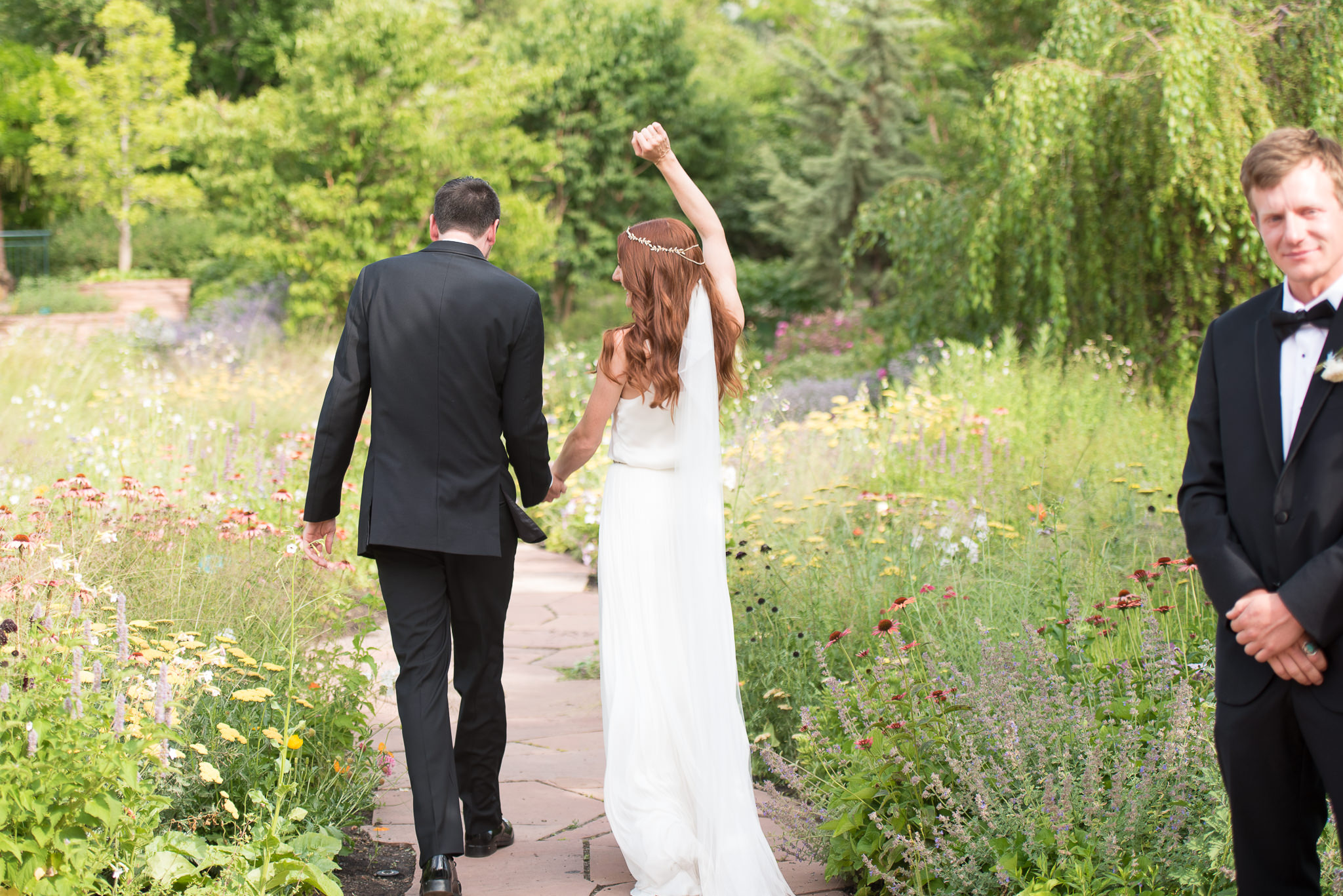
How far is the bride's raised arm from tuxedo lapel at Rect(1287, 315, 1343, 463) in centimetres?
142

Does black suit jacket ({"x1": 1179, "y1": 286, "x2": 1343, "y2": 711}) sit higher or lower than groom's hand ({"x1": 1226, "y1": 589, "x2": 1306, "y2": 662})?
higher

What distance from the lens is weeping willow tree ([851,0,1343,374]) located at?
7.70m

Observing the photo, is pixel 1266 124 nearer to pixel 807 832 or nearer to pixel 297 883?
pixel 807 832

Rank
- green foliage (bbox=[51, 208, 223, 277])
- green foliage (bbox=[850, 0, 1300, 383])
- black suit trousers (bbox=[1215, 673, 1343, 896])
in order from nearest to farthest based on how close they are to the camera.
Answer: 1. black suit trousers (bbox=[1215, 673, 1343, 896])
2. green foliage (bbox=[850, 0, 1300, 383])
3. green foliage (bbox=[51, 208, 223, 277])

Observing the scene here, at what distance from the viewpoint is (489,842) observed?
10.4 feet

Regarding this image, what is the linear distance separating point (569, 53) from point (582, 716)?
55.9ft

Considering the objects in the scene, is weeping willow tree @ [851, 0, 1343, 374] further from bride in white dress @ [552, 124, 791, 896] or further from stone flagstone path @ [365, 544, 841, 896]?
bride in white dress @ [552, 124, 791, 896]

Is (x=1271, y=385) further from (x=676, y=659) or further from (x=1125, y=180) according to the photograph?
(x=1125, y=180)

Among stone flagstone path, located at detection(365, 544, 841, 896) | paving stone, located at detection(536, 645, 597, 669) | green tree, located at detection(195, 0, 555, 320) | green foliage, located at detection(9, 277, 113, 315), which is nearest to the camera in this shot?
stone flagstone path, located at detection(365, 544, 841, 896)

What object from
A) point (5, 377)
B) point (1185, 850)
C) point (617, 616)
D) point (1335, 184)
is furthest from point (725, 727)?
point (5, 377)

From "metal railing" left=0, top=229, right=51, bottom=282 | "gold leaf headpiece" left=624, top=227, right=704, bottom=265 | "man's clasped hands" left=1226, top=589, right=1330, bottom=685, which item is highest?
"metal railing" left=0, top=229, right=51, bottom=282

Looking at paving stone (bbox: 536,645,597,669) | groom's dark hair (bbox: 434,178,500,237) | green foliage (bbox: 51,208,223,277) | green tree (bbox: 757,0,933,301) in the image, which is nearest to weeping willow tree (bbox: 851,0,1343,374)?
paving stone (bbox: 536,645,597,669)

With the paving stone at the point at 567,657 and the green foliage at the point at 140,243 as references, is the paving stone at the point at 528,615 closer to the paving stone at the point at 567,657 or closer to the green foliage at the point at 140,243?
the paving stone at the point at 567,657

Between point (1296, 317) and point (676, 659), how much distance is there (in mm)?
1763
